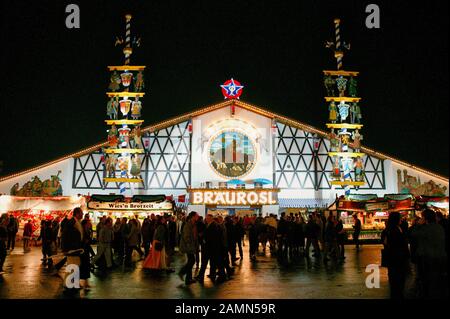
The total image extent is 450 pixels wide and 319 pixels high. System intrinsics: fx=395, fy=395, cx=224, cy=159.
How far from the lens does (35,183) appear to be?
30.2 m

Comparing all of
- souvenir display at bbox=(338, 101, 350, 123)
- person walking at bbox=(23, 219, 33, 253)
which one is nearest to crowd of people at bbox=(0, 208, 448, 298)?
person walking at bbox=(23, 219, 33, 253)

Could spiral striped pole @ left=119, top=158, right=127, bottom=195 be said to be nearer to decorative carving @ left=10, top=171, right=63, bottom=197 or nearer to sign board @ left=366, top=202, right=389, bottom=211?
decorative carving @ left=10, top=171, right=63, bottom=197

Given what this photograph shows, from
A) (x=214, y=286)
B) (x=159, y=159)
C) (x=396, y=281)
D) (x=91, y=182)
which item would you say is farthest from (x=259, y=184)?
(x=396, y=281)

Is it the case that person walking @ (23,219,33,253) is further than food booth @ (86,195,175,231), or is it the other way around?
food booth @ (86,195,175,231)

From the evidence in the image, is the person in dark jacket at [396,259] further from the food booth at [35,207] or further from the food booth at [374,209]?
the food booth at [35,207]

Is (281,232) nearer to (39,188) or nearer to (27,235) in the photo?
(27,235)

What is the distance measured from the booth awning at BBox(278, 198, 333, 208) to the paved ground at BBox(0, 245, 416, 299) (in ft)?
59.6

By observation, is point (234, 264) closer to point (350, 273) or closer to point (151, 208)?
point (350, 273)

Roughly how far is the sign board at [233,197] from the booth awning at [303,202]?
2.61m

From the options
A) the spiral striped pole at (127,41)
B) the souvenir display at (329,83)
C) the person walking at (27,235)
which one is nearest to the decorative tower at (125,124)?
the spiral striped pole at (127,41)

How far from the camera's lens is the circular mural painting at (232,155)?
3141 cm

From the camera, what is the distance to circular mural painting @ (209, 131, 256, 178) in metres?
31.4
